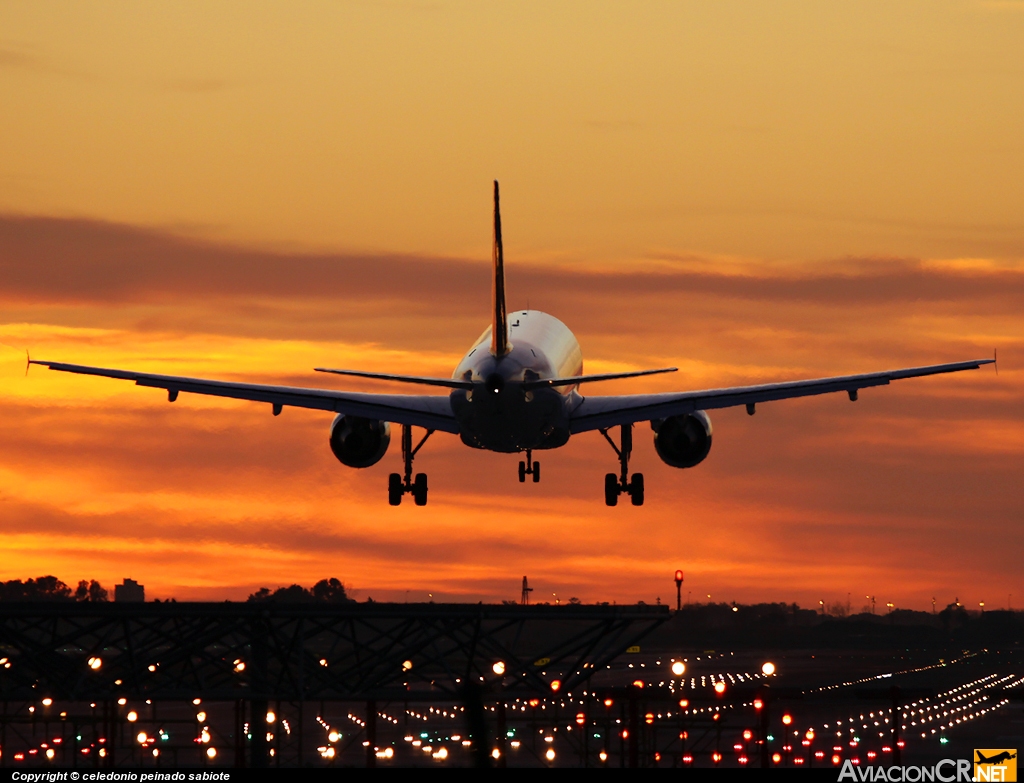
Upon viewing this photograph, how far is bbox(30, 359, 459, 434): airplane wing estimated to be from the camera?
76.6 meters

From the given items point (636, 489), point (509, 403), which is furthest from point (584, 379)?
point (636, 489)

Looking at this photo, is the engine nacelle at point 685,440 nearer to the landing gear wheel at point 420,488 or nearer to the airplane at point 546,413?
the airplane at point 546,413

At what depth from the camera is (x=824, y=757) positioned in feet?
358

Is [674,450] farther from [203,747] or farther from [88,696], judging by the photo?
[203,747]

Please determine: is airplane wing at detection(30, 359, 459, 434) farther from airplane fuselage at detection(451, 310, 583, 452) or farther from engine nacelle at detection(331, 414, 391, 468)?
airplane fuselage at detection(451, 310, 583, 452)

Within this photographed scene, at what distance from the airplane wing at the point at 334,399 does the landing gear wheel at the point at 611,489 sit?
8.14 m

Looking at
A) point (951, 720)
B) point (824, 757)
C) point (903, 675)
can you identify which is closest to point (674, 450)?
point (824, 757)

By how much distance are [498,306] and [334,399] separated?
12.2 meters

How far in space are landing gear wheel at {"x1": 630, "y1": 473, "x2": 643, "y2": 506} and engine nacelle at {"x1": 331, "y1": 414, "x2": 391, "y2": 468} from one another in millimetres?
12075

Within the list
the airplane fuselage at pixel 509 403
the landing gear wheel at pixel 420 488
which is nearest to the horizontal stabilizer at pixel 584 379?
the airplane fuselage at pixel 509 403

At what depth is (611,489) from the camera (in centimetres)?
7956

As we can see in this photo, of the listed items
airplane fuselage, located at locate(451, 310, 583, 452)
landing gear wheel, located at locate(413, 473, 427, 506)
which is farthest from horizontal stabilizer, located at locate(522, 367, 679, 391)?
landing gear wheel, located at locate(413, 473, 427, 506)

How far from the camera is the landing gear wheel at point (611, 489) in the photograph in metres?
79.4

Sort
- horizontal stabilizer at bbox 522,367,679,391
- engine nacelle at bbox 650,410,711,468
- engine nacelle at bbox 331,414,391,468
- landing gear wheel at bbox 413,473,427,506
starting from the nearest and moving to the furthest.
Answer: horizontal stabilizer at bbox 522,367,679,391 < engine nacelle at bbox 650,410,711,468 < engine nacelle at bbox 331,414,391,468 < landing gear wheel at bbox 413,473,427,506
